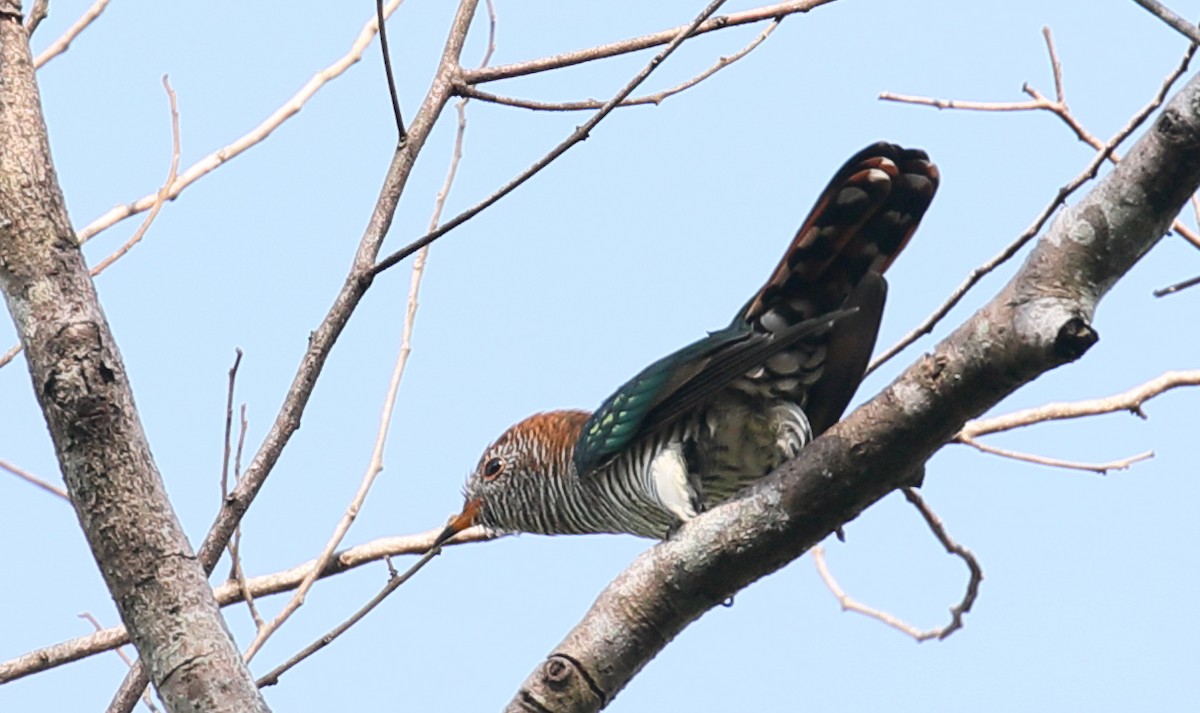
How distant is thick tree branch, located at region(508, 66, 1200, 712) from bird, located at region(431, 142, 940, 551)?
108 cm

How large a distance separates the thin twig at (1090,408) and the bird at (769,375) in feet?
2.06

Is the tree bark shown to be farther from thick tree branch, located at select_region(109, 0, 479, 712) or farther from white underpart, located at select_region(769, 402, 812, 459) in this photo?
white underpart, located at select_region(769, 402, 812, 459)

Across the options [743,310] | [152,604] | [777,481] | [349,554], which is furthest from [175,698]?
[743,310]

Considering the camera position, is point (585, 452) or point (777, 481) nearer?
point (777, 481)

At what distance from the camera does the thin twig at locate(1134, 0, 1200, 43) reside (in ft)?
7.86

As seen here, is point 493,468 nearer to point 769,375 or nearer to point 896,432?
point 769,375

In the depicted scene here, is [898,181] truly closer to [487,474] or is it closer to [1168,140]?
[1168,140]

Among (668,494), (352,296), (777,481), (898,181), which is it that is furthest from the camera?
(668,494)

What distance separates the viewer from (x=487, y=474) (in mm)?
5621

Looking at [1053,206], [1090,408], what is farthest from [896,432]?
[1090,408]

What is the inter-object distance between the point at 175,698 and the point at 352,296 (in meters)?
0.95

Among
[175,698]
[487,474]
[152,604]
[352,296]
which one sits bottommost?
[175,698]

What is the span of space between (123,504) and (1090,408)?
3451 millimetres

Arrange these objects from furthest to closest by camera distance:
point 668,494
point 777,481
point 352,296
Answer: point 668,494 → point 352,296 → point 777,481
